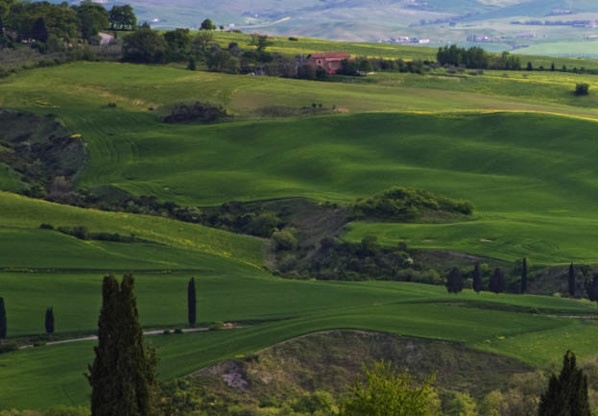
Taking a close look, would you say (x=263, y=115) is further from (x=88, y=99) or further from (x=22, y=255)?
(x=22, y=255)

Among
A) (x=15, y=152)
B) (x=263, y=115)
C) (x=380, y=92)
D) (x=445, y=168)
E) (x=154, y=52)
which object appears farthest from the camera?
(x=154, y=52)

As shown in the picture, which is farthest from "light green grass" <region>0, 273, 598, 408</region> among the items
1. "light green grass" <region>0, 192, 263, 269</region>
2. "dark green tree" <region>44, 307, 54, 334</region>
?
"light green grass" <region>0, 192, 263, 269</region>

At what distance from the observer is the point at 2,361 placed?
78.4m

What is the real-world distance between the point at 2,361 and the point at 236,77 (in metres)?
107

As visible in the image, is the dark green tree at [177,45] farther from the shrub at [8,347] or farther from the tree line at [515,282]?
the shrub at [8,347]

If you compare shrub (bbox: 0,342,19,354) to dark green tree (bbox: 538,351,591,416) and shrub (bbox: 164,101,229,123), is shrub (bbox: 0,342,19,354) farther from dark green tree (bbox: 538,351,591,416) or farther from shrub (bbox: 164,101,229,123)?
shrub (bbox: 164,101,229,123)

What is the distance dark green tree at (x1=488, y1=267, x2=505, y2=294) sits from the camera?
9575 cm

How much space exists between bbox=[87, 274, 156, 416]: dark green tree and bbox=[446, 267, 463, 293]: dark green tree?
4695cm

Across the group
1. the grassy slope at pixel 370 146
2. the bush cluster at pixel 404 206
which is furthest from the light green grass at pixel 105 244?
the grassy slope at pixel 370 146

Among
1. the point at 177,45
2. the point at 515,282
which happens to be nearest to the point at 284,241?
the point at 515,282

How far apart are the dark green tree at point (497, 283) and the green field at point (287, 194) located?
367 centimetres

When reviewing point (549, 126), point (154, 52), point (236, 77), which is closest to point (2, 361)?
point (549, 126)

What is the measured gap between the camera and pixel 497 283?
96125mm

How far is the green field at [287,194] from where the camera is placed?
8125 cm
